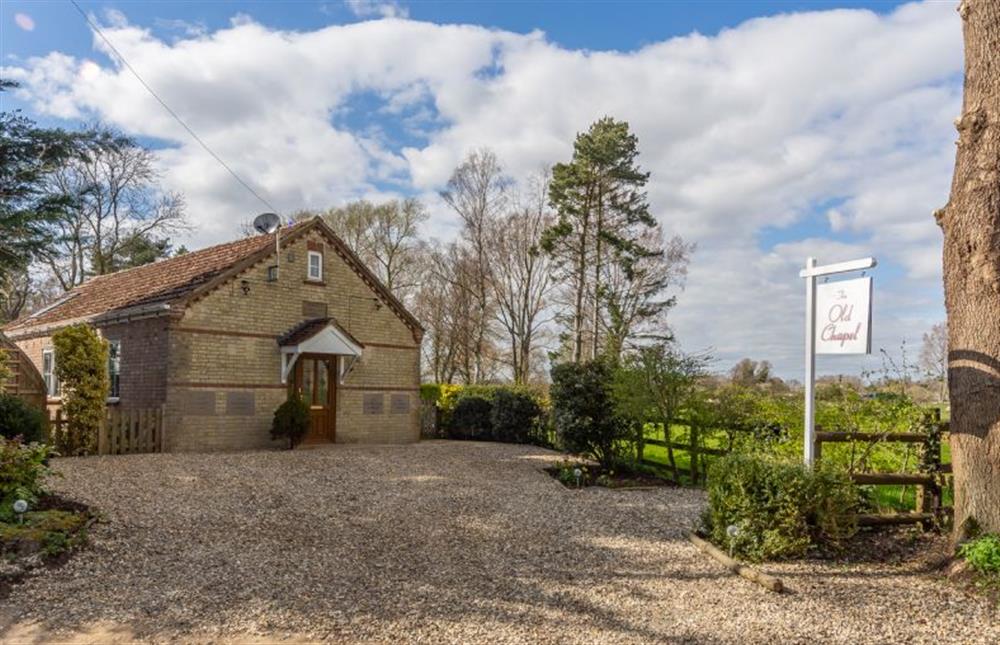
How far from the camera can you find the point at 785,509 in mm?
7348

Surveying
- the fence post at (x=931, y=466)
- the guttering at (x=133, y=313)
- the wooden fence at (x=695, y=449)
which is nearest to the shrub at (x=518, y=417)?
the wooden fence at (x=695, y=449)

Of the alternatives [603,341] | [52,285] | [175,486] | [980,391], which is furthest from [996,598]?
[52,285]

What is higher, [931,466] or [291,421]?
[931,466]

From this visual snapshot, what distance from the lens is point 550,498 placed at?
1148 centimetres

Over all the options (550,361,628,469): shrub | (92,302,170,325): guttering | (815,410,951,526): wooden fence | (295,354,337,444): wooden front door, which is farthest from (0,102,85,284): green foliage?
(815,410,951,526): wooden fence

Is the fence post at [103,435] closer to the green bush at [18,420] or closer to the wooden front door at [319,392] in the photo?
the green bush at [18,420]

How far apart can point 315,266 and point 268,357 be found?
2.82 m

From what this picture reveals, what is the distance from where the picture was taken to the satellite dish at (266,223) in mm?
17312

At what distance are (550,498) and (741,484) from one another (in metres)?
4.40

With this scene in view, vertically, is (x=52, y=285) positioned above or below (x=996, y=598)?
above

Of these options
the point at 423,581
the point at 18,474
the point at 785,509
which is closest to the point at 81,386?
the point at 18,474

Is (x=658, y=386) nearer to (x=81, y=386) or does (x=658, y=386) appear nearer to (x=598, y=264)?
(x=81, y=386)

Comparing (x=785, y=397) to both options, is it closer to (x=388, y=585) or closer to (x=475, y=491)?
(x=475, y=491)

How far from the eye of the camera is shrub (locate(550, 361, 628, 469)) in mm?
15008
